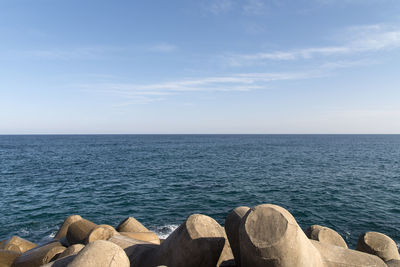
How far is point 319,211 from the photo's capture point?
56.6 ft

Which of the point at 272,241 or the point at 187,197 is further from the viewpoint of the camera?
the point at 187,197

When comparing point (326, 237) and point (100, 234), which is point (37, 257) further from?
point (326, 237)

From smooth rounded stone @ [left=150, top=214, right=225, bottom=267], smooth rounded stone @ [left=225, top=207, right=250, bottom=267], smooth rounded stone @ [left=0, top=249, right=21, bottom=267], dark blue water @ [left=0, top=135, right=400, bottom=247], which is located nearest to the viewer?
smooth rounded stone @ [left=150, top=214, right=225, bottom=267]

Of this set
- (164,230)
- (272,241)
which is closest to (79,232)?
(164,230)

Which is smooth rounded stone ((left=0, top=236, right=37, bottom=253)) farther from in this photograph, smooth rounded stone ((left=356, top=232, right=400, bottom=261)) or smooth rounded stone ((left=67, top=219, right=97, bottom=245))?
smooth rounded stone ((left=356, top=232, right=400, bottom=261))

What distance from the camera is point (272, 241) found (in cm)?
446

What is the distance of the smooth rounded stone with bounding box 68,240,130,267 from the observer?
4586mm

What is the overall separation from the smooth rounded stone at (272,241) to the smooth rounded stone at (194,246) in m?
1.05

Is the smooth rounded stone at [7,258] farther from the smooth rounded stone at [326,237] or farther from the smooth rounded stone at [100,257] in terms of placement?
the smooth rounded stone at [326,237]

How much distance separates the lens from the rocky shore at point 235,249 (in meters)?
4.53

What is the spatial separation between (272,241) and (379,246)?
565cm

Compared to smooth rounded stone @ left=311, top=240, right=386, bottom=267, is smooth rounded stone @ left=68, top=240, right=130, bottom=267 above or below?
above

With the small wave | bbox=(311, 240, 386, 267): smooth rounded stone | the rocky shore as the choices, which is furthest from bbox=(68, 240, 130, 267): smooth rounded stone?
the small wave

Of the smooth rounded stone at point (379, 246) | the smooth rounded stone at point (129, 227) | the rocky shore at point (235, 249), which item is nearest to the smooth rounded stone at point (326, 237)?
the rocky shore at point (235, 249)
